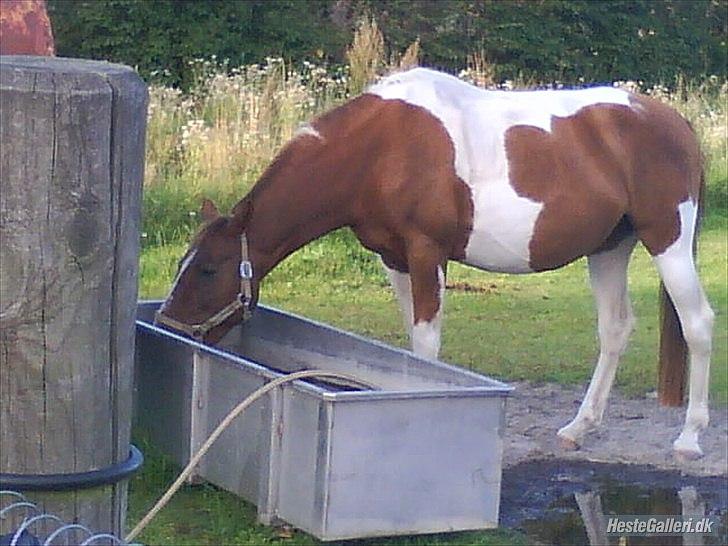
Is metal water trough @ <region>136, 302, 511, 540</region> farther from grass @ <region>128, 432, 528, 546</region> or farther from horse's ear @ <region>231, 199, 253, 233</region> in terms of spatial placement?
horse's ear @ <region>231, 199, 253, 233</region>

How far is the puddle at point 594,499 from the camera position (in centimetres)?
500

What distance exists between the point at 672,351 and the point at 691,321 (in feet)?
0.79

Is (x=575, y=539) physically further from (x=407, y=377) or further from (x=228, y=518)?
(x=228, y=518)

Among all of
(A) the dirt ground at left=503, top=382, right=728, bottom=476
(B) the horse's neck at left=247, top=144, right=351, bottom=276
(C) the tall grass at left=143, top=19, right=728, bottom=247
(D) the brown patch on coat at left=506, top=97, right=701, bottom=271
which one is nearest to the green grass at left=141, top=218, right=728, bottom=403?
(A) the dirt ground at left=503, top=382, right=728, bottom=476

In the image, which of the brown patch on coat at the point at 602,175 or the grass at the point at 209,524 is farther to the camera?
the brown patch on coat at the point at 602,175

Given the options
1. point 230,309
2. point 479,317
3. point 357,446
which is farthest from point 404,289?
point 479,317

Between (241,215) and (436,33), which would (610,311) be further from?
(436,33)

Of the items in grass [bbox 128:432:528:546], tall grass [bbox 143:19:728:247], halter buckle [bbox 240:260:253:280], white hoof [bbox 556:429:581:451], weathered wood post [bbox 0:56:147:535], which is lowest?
white hoof [bbox 556:429:581:451]

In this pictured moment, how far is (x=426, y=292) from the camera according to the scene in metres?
5.43

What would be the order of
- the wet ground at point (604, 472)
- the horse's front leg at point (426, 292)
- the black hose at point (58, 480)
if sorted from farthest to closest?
the horse's front leg at point (426, 292) → the wet ground at point (604, 472) → the black hose at point (58, 480)

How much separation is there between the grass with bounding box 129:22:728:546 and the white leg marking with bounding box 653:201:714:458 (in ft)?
3.73

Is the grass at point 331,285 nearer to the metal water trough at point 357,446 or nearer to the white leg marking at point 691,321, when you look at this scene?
the metal water trough at point 357,446

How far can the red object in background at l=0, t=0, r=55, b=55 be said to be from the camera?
26.2ft

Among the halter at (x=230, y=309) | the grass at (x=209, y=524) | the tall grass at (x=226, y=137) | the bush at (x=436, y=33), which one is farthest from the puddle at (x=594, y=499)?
the bush at (x=436, y=33)
